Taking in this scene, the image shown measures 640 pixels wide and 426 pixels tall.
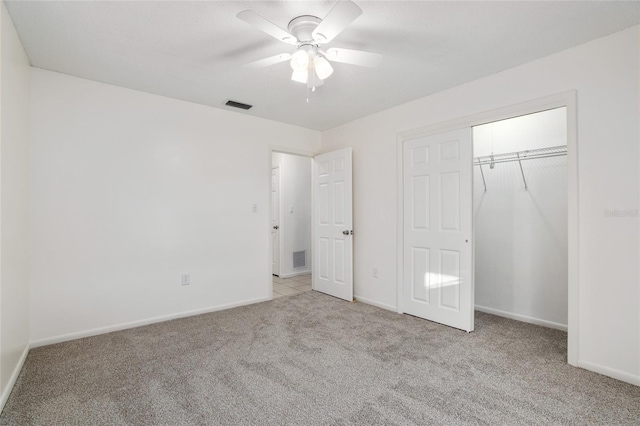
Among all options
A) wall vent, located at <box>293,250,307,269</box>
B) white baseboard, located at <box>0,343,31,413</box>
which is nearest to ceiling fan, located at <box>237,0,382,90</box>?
white baseboard, located at <box>0,343,31,413</box>

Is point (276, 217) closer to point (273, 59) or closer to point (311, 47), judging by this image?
point (273, 59)

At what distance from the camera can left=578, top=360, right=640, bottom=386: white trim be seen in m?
2.08

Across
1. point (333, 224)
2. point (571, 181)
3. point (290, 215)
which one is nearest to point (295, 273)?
point (290, 215)

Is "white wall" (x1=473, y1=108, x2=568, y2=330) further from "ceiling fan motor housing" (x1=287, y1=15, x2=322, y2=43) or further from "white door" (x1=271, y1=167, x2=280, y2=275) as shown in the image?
"white door" (x1=271, y1=167, x2=280, y2=275)

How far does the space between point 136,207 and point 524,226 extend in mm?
4039

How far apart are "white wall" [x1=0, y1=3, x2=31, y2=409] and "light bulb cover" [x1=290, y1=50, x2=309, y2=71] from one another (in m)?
1.70

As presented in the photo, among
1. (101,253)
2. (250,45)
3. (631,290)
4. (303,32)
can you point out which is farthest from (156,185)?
(631,290)

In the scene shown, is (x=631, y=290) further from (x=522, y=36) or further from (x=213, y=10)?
(x=213, y=10)

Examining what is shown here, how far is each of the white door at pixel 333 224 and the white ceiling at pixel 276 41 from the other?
1235mm

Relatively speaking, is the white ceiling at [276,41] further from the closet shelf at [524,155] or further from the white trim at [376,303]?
the white trim at [376,303]

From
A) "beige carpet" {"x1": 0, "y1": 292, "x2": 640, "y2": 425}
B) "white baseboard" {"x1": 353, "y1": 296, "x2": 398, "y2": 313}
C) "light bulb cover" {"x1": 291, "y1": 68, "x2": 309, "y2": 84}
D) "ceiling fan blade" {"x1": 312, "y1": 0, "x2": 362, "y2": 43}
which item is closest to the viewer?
"ceiling fan blade" {"x1": 312, "y1": 0, "x2": 362, "y2": 43}

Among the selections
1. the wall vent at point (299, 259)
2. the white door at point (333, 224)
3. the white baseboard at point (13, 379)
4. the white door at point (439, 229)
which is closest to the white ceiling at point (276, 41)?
the white door at point (439, 229)

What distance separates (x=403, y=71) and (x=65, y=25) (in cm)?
251

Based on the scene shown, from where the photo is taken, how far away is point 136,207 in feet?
10.3
